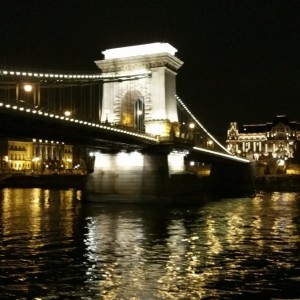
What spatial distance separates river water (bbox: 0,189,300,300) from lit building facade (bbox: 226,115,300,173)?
4825 inches

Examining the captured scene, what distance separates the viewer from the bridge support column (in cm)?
4938

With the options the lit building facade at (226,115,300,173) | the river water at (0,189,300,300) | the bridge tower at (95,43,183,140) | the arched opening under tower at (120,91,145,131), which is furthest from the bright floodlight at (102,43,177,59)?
the lit building facade at (226,115,300,173)

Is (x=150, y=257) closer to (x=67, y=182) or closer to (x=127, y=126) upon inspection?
(x=127, y=126)

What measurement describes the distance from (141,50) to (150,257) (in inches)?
1484

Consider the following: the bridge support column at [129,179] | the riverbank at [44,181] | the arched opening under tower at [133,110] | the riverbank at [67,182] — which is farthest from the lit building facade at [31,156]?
the bridge support column at [129,179]

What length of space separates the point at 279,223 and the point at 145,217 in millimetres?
8562

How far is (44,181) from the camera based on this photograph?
99.4 metres

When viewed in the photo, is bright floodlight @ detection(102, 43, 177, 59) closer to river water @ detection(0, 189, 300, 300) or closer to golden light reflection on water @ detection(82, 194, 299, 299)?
river water @ detection(0, 189, 300, 300)

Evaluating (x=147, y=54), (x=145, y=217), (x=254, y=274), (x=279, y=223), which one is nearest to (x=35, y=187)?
(x=147, y=54)

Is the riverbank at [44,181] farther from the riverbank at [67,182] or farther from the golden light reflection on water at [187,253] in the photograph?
the golden light reflection on water at [187,253]

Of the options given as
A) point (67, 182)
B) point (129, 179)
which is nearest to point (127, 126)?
point (129, 179)

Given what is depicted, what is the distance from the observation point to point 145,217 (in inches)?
1455

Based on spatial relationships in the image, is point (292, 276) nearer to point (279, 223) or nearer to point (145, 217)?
point (279, 223)

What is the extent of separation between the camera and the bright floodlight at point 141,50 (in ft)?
183
